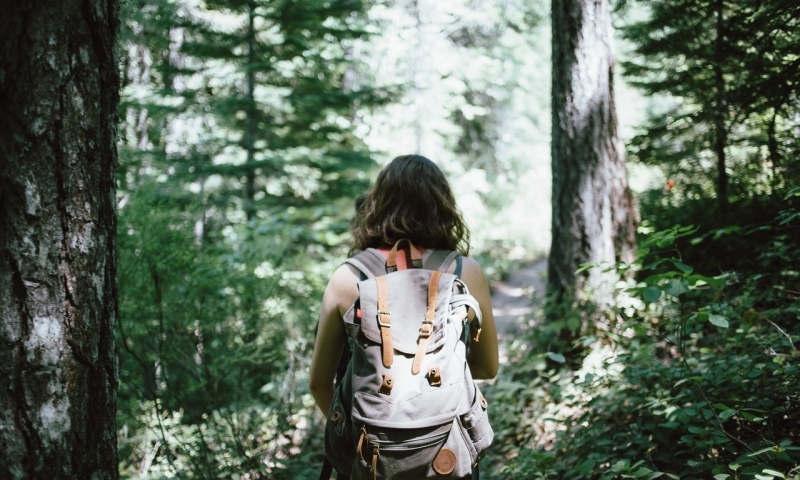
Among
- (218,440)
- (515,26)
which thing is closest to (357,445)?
(218,440)

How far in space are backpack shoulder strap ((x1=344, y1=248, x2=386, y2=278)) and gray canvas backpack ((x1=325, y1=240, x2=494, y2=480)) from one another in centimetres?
4

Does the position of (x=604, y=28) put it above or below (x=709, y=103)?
above

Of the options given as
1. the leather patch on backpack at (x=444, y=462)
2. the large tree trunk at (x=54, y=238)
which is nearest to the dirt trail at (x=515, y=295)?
the leather patch on backpack at (x=444, y=462)

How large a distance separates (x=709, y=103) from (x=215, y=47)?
22.6 ft

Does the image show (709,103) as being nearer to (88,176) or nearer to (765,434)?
(765,434)

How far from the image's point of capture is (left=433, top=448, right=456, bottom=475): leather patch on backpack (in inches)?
68.2

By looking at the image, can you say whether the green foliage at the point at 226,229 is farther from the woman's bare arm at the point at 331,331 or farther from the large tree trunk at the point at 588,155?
the large tree trunk at the point at 588,155

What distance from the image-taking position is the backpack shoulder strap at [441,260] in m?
2.05

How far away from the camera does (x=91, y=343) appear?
1.76 meters

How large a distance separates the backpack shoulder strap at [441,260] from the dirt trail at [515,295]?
4.30m

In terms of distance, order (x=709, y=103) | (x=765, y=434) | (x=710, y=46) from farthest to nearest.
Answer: (x=710, y=46)
(x=709, y=103)
(x=765, y=434)

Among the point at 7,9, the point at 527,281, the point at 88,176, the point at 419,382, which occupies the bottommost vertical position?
the point at 527,281

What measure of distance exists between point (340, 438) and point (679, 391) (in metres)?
2.42

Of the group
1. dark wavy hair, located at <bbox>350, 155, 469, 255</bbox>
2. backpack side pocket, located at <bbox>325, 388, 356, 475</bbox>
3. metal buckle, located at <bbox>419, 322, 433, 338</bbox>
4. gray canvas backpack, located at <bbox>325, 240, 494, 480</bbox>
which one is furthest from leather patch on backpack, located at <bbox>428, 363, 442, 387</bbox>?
dark wavy hair, located at <bbox>350, 155, 469, 255</bbox>
